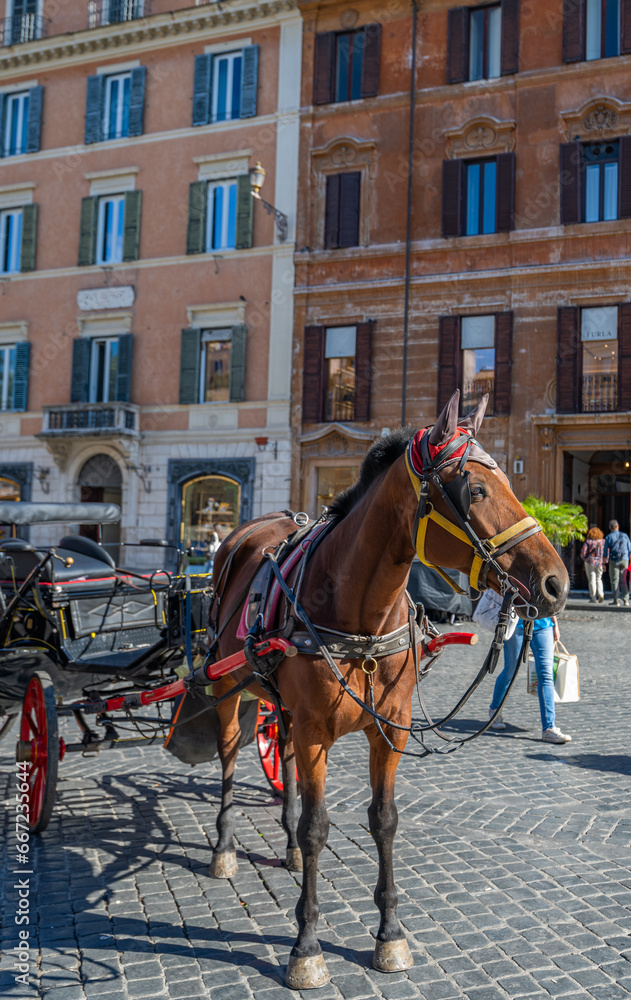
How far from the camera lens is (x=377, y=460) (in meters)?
3.03

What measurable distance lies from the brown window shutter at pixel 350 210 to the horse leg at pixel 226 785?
54.1 ft

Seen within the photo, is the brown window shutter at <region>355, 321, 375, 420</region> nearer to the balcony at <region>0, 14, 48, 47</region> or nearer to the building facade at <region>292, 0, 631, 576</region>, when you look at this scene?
the building facade at <region>292, 0, 631, 576</region>

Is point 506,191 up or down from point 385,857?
up

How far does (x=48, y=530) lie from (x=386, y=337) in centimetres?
998

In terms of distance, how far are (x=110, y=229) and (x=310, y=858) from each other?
21125 mm

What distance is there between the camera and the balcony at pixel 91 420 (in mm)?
19875

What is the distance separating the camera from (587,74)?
679 inches

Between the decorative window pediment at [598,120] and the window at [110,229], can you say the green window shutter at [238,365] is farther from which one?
the decorative window pediment at [598,120]

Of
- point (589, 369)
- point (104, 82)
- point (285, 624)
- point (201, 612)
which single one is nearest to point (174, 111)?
point (104, 82)

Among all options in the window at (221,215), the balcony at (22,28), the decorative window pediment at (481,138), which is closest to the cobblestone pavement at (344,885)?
the decorative window pediment at (481,138)

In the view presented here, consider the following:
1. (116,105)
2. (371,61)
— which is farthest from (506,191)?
(116,105)

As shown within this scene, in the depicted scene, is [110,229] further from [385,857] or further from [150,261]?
[385,857]

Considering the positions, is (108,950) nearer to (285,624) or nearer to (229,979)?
(229,979)

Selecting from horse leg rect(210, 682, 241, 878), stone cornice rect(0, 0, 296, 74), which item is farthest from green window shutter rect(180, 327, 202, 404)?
horse leg rect(210, 682, 241, 878)
